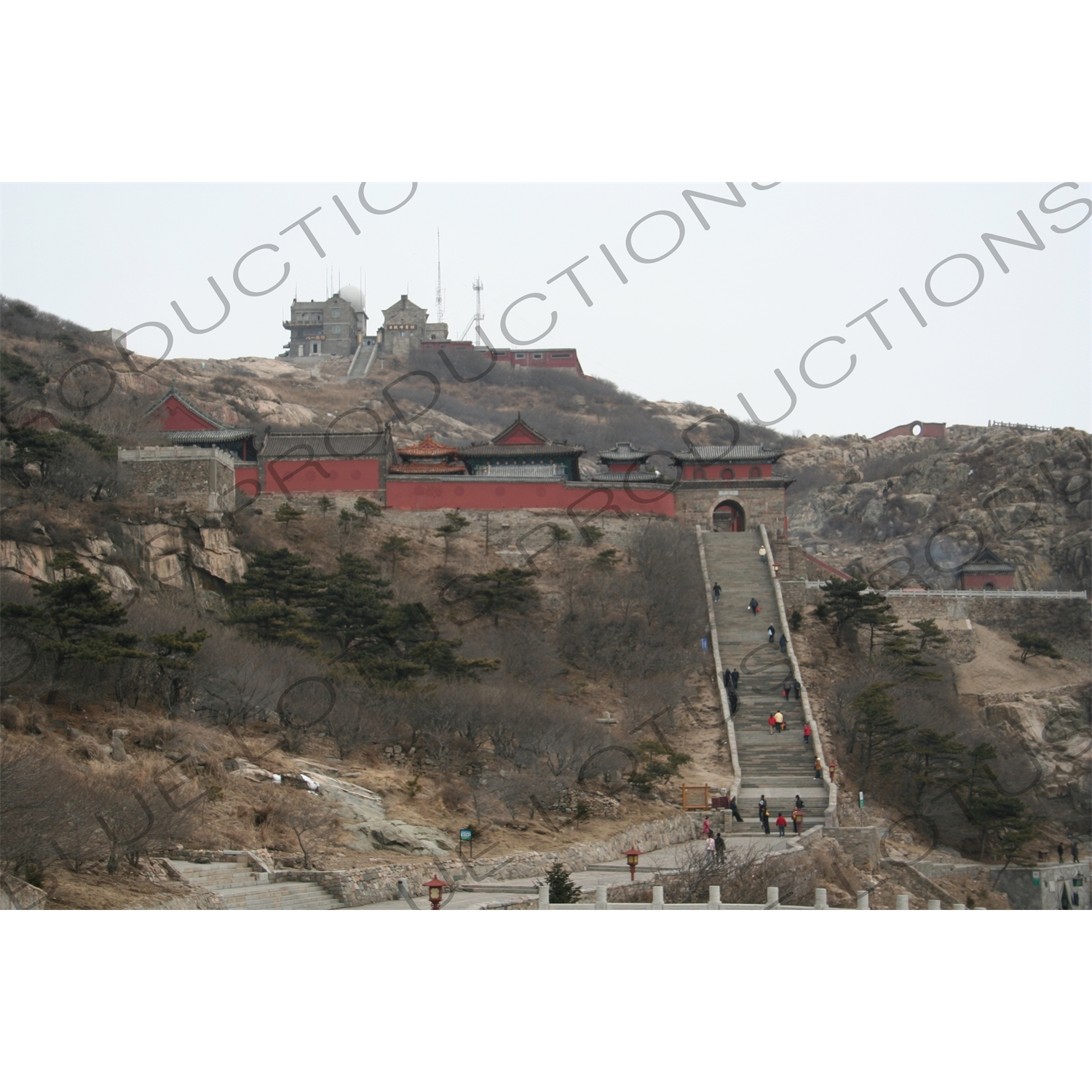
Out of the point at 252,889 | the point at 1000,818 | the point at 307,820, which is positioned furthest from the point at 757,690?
the point at 252,889

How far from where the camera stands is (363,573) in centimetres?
3269

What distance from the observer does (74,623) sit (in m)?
22.5

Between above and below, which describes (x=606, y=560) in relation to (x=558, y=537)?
below

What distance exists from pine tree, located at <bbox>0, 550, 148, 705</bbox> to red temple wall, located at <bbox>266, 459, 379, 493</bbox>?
57.1ft

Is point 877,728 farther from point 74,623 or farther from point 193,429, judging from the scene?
point 193,429

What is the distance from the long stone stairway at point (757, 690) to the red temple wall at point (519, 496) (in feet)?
8.08

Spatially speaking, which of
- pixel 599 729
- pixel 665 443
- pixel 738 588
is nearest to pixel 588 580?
pixel 738 588

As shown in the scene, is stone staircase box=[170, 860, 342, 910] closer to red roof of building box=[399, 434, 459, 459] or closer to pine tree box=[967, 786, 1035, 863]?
pine tree box=[967, 786, 1035, 863]

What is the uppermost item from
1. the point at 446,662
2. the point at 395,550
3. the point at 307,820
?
the point at 395,550

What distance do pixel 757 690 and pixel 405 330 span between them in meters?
61.0

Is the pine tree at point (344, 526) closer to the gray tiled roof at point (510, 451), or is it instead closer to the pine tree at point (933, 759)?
the gray tiled roof at point (510, 451)

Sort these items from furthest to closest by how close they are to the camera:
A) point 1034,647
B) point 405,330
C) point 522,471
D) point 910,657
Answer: point 405,330
point 522,471
point 1034,647
point 910,657

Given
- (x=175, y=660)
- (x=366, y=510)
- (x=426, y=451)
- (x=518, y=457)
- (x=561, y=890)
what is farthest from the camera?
(x=426, y=451)

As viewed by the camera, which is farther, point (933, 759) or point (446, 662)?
point (933, 759)
